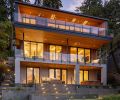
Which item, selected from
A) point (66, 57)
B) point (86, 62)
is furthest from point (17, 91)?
point (86, 62)

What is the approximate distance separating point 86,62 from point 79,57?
36.9 inches

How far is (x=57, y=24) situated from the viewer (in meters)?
30.6

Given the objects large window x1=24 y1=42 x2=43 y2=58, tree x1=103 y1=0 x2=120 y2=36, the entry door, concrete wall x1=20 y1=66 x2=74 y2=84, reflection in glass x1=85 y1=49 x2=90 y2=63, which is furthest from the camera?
tree x1=103 y1=0 x2=120 y2=36

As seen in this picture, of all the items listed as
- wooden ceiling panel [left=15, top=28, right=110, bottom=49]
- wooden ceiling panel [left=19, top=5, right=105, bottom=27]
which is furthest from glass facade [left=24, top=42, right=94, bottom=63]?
wooden ceiling panel [left=19, top=5, right=105, bottom=27]

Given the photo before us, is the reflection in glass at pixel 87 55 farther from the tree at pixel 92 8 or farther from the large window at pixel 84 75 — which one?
the tree at pixel 92 8

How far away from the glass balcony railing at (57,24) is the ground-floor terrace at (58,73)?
148 inches

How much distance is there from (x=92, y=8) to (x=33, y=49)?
619 inches

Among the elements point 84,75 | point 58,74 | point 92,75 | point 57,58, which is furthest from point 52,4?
point 57,58

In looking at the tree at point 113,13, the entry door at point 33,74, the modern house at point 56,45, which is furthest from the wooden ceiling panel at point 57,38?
the tree at point 113,13

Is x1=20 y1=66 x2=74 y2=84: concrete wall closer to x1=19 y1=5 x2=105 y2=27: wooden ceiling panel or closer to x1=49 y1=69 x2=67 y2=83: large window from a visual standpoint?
x1=49 y1=69 x2=67 y2=83: large window

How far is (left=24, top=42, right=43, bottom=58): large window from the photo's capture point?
29.5 metres

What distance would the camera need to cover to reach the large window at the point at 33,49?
29.5m

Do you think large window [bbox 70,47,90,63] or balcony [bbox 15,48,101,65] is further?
large window [bbox 70,47,90,63]

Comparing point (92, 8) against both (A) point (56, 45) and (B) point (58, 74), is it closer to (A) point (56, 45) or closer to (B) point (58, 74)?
(A) point (56, 45)
